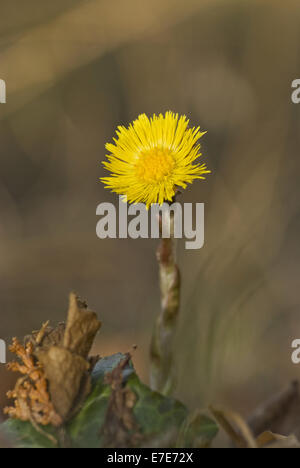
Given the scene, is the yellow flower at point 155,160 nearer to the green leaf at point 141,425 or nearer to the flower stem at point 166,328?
the flower stem at point 166,328

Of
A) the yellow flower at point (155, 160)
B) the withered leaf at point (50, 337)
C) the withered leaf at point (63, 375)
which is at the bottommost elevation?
the withered leaf at point (63, 375)

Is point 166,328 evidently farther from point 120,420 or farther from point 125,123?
point 125,123

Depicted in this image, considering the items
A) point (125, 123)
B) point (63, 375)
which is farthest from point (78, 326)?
point (125, 123)

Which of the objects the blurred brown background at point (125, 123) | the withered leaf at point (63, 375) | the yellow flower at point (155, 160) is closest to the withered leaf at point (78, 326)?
the withered leaf at point (63, 375)

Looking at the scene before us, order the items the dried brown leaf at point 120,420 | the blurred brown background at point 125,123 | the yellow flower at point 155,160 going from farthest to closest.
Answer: the blurred brown background at point 125,123
the yellow flower at point 155,160
the dried brown leaf at point 120,420

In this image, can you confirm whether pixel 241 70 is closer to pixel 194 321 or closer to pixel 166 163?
pixel 166 163

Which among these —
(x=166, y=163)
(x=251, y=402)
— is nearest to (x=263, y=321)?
(x=251, y=402)

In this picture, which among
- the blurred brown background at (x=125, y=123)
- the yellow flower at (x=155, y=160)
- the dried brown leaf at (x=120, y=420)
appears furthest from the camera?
the blurred brown background at (x=125, y=123)
